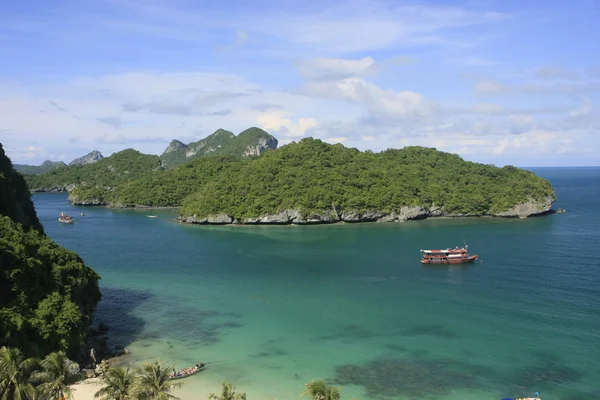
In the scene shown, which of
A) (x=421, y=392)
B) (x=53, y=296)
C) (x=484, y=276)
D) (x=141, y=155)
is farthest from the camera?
(x=141, y=155)

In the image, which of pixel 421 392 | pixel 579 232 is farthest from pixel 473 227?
pixel 421 392

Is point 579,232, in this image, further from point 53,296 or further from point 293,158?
point 53,296

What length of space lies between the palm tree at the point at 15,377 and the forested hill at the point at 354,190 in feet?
245

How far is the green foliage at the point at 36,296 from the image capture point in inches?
1017

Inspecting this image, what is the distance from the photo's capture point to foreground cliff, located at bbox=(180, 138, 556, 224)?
311 ft

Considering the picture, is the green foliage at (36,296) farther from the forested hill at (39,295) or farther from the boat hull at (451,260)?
the boat hull at (451,260)

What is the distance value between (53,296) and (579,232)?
256 feet

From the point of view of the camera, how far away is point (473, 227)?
86.2 meters

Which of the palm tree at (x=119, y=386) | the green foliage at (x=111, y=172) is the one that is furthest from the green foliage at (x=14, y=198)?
the green foliage at (x=111, y=172)

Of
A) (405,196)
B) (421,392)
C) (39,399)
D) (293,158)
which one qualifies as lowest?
(421,392)

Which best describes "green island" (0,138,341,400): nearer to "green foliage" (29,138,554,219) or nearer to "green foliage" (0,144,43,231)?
"green foliage" (0,144,43,231)

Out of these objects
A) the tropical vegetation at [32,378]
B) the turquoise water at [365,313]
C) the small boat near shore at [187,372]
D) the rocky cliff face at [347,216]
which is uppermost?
the rocky cliff face at [347,216]

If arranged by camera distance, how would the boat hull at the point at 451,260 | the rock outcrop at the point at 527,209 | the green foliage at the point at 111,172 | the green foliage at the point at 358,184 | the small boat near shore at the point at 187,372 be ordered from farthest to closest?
the green foliage at the point at 111,172 < the rock outcrop at the point at 527,209 < the green foliage at the point at 358,184 < the boat hull at the point at 451,260 < the small boat near shore at the point at 187,372

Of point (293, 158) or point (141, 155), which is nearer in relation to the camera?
point (293, 158)
